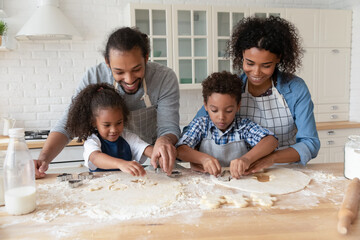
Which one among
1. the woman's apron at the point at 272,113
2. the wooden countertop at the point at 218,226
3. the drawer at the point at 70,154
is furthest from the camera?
the drawer at the point at 70,154

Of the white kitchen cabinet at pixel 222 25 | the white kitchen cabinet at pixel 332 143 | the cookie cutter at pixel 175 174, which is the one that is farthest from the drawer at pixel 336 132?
the cookie cutter at pixel 175 174

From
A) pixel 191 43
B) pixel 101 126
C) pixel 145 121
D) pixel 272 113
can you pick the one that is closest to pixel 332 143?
pixel 191 43

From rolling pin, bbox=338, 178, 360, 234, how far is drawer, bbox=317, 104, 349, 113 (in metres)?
2.54

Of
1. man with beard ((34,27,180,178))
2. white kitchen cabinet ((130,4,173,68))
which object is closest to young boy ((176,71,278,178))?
man with beard ((34,27,180,178))

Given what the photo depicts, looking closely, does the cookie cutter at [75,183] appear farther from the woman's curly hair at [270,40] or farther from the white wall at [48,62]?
the white wall at [48,62]

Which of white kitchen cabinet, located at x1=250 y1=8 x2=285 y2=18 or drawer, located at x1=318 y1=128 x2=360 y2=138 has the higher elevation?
white kitchen cabinet, located at x1=250 y1=8 x2=285 y2=18

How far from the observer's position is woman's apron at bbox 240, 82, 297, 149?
4.88 ft

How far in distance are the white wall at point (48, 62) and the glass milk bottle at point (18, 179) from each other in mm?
2261

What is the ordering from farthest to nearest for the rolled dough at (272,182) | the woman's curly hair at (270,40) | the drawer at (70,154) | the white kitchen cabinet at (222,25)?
the white kitchen cabinet at (222,25) < the drawer at (70,154) < the woman's curly hair at (270,40) < the rolled dough at (272,182)

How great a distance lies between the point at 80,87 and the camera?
1.55 metres

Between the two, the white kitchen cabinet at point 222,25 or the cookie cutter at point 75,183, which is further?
the white kitchen cabinet at point 222,25

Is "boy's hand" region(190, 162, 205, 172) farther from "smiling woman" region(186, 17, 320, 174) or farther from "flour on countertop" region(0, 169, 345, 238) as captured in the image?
"smiling woman" region(186, 17, 320, 174)

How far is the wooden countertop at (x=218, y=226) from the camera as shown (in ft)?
2.43

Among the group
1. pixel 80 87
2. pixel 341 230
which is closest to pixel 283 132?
pixel 341 230
